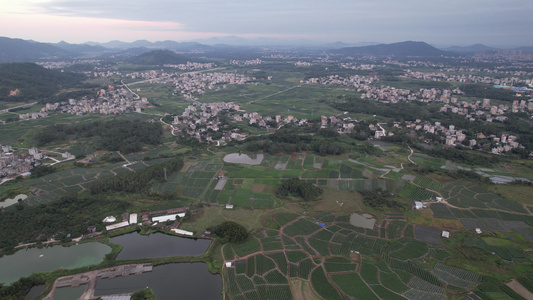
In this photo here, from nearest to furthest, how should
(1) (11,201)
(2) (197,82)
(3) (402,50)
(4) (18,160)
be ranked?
(1) (11,201) → (4) (18,160) → (2) (197,82) → (3) (402,50)

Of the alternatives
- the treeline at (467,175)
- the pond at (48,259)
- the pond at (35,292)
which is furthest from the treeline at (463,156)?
the pond at (35,292)

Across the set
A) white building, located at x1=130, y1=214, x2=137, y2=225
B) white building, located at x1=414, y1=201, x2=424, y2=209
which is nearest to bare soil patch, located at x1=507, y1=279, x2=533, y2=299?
white building, located at x1=414, y1=201, x2=424, y2=209

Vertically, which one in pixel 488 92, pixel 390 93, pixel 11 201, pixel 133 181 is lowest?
pixel 11 201

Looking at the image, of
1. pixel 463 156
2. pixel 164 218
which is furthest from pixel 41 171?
pixel 463 156

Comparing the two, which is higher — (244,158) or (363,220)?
(244,158)

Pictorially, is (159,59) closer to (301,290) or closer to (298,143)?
(298,143)

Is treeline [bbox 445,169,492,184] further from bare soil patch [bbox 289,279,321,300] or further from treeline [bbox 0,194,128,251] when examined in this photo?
treeline [bbox 0,194,128,251]
